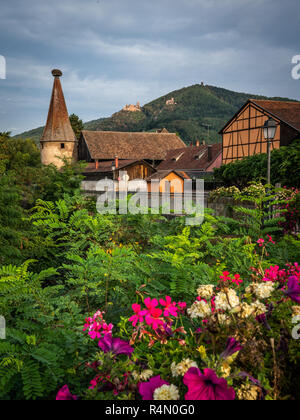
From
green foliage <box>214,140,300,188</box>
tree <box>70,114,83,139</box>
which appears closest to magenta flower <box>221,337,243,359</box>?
green foliage <box>214,140,300,188</box>

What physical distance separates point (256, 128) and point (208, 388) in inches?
1251

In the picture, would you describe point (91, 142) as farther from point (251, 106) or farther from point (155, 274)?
point (155, 274)

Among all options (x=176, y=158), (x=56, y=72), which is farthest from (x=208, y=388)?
(x=56, y=72)

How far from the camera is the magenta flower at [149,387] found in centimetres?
127

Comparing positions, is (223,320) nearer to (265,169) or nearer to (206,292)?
(206,292)

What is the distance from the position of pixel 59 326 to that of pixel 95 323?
2.47 ft

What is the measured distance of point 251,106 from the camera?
100 feet

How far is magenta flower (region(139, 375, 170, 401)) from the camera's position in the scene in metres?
1.27

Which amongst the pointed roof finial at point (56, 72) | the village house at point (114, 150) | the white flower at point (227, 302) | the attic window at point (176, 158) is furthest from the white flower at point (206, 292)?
the pointed roof finial at point (56, 72)

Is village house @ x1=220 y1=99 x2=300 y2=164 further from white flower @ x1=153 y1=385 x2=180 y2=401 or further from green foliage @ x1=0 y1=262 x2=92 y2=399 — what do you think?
white flower @ x1=153 y1=385 x2=180 y2=401

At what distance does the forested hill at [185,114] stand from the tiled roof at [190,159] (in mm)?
73753

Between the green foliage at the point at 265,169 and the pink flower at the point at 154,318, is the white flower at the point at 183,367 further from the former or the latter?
the green foliage at the point at 265,169

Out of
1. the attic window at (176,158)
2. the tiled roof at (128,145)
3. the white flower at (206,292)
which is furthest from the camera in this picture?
the attic window at (176,158)
